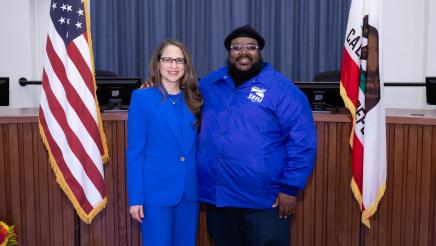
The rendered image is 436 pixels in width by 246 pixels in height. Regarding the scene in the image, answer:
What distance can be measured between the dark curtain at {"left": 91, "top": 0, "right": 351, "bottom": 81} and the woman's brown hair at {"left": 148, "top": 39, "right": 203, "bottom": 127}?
9.87 feet

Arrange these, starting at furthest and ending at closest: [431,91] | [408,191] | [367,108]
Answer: [431,91] → [408,191] → [367,108]

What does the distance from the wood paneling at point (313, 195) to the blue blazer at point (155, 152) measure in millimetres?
600

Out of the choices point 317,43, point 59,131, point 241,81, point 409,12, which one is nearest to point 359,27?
point 241,81

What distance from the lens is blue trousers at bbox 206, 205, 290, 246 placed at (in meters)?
2.01

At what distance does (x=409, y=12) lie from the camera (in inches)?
196

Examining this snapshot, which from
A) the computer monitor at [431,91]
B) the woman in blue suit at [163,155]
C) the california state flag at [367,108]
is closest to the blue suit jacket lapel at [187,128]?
the woman in blue suit at [163,155]

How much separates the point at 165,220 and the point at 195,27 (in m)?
3.37

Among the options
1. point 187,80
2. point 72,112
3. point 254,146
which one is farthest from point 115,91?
point 254,146

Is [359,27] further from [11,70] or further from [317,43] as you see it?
[11,70]

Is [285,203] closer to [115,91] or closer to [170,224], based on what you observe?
[170,224]

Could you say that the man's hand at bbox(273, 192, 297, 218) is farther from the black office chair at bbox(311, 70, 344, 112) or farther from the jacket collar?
the black office chair at bbox(311, 70, 344, 112)

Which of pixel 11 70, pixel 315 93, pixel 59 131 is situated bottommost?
pixel 59 131

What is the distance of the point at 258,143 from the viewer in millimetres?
1966

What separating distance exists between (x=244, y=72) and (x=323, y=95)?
0.98m
